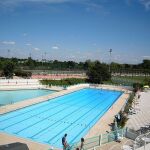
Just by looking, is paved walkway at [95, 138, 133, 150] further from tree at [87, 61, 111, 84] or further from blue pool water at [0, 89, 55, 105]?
tree at [87, 61, 111, 84]

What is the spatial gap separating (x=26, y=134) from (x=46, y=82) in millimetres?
22382

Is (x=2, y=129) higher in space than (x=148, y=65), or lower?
lower

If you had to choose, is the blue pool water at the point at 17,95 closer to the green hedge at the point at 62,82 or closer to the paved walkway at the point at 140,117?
the green hedge at the point at 62,82

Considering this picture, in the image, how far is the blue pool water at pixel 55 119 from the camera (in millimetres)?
14812

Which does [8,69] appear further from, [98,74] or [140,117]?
[140,117]

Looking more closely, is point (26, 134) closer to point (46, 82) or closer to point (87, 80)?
point (46, 82)

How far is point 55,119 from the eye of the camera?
18.4 meters

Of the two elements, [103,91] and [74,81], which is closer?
[103,91]

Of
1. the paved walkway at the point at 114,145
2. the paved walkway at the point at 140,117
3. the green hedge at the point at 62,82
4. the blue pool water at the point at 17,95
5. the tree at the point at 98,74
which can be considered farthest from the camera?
the tree at the point at 98,74

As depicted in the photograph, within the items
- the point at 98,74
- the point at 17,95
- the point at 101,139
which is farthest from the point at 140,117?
the point at 98,74

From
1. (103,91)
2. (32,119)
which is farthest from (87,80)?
(32,119)

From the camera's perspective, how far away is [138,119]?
17.3 metres

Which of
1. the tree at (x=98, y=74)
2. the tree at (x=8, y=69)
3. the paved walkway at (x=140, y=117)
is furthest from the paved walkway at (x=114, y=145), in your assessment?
the tree at (x=98, y=74)

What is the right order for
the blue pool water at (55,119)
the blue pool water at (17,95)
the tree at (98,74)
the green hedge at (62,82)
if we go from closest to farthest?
the blue pool water at (55,119) → the blue pool water at (17,95) → the green hedge at (62,82) → the tree at (98,74)
